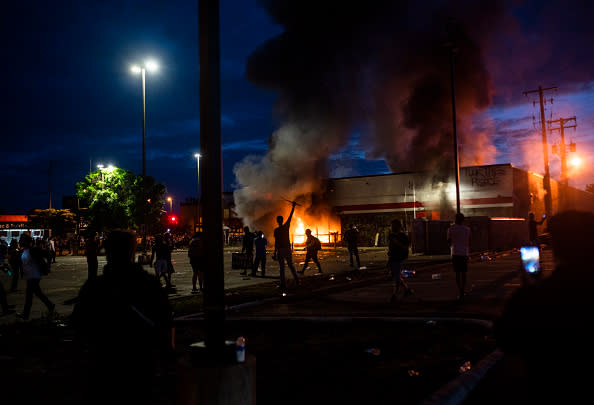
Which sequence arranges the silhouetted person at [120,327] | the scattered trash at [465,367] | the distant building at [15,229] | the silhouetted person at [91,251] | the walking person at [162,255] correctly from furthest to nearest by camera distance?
1. the distant building at [15,229]
2. the walking person at [162,255]
3. the silhouetted person at [91,251]
4. the scattered trash at [465,367]
5. the silhouetted person at [120,327]

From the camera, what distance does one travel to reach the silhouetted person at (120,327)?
2.74 metres

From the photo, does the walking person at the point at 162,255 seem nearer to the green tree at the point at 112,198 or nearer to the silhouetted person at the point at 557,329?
the silhouetted person at the point at 557,329

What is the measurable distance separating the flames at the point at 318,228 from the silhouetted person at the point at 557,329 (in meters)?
44.5

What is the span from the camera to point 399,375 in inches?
199

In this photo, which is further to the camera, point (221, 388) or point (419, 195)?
point (419, 195)

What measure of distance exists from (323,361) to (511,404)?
2190 mm

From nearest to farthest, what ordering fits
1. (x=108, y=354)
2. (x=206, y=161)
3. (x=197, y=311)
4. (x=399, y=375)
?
(x=108, y=354), (x=206, y=161), (x=399, y=375), (x=197, y=311)

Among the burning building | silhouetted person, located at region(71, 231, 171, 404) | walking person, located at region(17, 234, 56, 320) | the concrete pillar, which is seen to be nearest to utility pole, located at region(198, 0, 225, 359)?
the concrete pillar

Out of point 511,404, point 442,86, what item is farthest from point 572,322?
point 442,86

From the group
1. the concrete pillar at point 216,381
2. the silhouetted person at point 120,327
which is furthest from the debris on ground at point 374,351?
the silhouetted person at point 120,327

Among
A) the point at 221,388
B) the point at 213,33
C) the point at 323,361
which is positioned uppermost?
the point at 213,33

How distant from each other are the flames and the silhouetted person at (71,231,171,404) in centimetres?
4379

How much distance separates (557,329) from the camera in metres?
2.00

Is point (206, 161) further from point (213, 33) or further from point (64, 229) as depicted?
point (64, 229)
